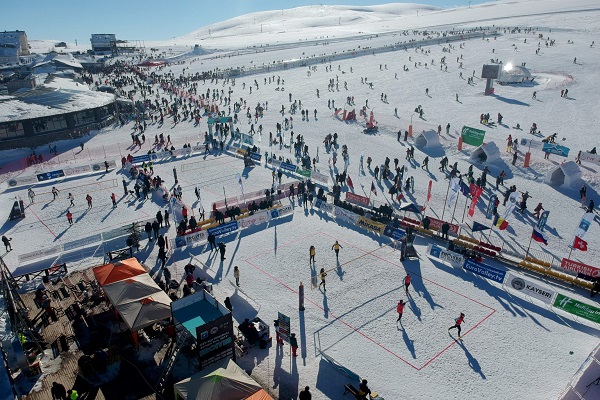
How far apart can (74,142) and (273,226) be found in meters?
30.2

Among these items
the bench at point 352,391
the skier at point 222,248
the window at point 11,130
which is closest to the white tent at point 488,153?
the skier at point 222,248

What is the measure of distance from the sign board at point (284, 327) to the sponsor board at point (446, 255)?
30.8 feet

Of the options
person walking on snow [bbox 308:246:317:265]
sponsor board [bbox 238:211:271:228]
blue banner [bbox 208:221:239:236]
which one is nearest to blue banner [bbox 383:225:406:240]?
person walking on snow [bbox 308:246:317:265]

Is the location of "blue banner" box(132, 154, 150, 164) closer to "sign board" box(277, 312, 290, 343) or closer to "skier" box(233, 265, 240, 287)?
"skier" box(233, 265, 240, 287)

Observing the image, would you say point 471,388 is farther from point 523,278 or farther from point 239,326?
point 239,326

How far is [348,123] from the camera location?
150 ft

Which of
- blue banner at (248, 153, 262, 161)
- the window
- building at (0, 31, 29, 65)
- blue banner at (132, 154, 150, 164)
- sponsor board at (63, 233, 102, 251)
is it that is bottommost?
sponsor board at (63, 233, 102, 251)

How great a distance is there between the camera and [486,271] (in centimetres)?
1827

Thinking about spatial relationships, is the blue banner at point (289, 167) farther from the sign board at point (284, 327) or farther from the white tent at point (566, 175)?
the sign board at point (284, 327)

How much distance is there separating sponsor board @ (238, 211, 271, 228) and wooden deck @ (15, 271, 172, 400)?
8744 millimetres

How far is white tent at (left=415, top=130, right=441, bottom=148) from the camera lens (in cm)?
3644

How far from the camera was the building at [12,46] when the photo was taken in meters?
98.5

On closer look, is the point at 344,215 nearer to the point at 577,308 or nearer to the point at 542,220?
the point at 542,220

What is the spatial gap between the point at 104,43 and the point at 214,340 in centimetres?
13024
